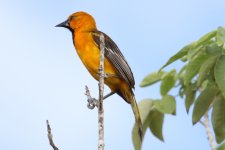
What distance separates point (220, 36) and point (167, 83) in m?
0.68

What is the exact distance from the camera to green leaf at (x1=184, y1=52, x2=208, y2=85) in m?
2.60

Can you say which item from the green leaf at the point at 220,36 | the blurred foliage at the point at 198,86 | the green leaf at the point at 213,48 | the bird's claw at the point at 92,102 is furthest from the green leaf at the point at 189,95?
the bird's claw at the point at 92,102

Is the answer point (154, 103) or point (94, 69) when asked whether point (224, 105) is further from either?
point (94, 69)

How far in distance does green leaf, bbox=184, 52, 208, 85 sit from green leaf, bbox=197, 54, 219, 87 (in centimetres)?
4

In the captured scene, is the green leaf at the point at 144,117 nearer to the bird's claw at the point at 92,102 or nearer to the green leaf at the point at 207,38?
the bird's claw at the point at 92,102

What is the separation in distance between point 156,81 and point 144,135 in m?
0.43

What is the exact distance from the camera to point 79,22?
5.88 metres

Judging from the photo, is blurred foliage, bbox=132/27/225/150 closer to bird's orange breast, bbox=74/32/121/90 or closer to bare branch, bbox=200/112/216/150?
bare branch, bbox=200/112/216/150

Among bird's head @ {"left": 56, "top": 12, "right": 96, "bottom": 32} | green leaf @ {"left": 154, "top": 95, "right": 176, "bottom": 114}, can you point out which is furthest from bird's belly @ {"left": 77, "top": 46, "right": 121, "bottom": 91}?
green leaf @ {"left": 154, "top": 95, "right": 176, "bottom": 114}

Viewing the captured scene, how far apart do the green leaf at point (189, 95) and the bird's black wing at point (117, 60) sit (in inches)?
79.0

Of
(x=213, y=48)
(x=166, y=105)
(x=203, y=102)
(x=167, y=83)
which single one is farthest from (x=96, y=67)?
(x=213, y=48)

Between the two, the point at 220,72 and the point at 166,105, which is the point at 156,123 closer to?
the point at 166,105

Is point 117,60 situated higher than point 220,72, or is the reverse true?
point 117,60

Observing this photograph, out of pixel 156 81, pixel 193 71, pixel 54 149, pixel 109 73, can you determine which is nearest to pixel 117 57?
pixel 109 73
